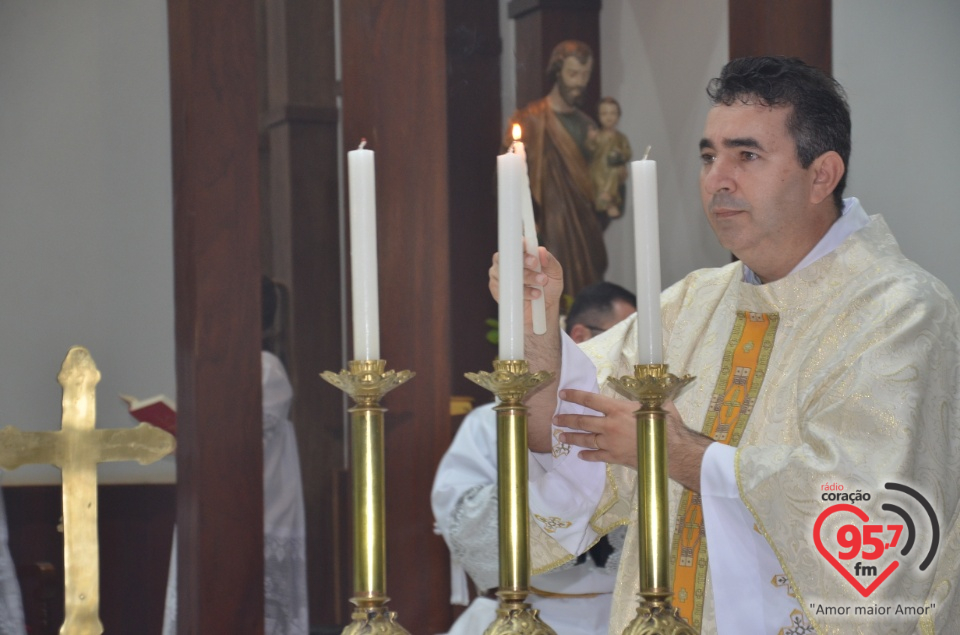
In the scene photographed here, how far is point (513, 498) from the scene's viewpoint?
1.51 m

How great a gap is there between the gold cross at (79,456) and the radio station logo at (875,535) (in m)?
1.18

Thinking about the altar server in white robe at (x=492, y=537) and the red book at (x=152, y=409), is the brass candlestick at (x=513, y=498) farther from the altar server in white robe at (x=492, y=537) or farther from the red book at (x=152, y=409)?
the altar server in white robe at (x=492, y=537)

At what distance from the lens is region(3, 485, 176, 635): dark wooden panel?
5258 mm

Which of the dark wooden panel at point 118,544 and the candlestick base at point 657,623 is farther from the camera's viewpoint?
the dark wooden panel at point 118,544

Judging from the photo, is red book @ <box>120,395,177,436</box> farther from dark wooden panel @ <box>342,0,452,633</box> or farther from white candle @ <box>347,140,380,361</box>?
white candle @ <box>347,140,380,361</box>

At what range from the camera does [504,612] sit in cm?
152

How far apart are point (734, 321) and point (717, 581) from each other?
27.9 inches

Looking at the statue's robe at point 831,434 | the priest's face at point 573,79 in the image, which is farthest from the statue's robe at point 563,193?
the statue's robe at point 831,434

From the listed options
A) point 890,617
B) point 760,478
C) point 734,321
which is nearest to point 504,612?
point 760,478

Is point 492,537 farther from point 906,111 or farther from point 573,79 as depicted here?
point 573,79

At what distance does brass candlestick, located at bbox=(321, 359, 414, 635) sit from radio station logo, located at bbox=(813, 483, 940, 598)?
3.25 feet

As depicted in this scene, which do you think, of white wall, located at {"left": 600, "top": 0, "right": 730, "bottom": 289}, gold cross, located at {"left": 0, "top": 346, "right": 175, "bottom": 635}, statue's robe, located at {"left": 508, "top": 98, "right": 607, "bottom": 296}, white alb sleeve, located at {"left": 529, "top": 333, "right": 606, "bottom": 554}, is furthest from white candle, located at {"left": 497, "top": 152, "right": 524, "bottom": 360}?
statue's robe, located at {"left": 508, "top": 98, "right": 607, "bottom": 296}

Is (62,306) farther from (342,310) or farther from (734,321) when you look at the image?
(734,321)

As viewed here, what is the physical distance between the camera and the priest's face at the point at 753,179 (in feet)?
8.75
